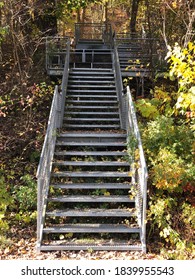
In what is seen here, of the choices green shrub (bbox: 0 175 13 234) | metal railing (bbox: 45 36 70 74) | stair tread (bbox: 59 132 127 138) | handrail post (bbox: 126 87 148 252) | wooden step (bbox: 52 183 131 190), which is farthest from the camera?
metal railing (bbox: 45 36 70 74)

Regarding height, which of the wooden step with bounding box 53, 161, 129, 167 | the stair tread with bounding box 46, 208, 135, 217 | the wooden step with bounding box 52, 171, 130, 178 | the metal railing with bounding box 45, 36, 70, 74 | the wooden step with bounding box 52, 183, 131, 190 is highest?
the metal railing with bounding box 45, 36, 70, 74

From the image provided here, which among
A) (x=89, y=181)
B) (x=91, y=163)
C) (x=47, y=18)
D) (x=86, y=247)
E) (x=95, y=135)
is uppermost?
(x=47, y=18)

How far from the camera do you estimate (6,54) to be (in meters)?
12.4

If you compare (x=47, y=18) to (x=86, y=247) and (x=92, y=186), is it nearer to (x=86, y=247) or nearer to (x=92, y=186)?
(x=92, y=186)

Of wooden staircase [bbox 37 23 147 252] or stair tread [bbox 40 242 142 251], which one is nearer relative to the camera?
stair tread [bbox 40 242 142 251]

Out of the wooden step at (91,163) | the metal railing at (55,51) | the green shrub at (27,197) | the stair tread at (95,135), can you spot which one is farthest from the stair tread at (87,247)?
the metal railing at (55,51)

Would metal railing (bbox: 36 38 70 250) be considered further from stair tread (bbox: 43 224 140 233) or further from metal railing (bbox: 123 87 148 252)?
metal railing (bbox: 123 87 148 252)

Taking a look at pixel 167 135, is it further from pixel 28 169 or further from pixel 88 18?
pixel 88 18

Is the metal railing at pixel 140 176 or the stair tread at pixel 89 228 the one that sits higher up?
the metal railing at pixel 140 176

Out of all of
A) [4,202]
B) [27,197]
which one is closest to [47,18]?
[27,197]

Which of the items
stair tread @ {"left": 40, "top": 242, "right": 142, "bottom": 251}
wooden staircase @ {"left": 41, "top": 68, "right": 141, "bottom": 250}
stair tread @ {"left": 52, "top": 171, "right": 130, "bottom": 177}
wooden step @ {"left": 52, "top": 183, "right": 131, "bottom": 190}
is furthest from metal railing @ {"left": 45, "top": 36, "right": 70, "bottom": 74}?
stair tread @ {"left": 40, "top": 242, "right": 142, "bottom": 251}

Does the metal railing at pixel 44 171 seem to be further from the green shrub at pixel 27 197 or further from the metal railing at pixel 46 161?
the green shrub at pixel 27 197

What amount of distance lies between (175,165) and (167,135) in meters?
1.12

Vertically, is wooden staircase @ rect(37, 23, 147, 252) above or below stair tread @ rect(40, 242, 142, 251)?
above
